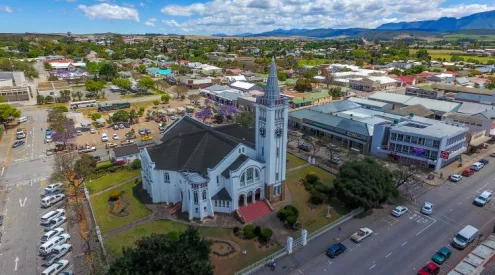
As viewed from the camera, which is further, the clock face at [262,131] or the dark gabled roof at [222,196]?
the clock face at [262,131]

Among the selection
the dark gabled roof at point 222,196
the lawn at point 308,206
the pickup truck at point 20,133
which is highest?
the dark gabled roof at point 222,196

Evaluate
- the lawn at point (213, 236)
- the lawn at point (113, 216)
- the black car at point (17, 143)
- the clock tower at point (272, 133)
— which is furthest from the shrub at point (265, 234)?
the black car at point (17, 143)

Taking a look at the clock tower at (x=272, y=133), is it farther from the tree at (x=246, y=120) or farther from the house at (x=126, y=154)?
A: the tree at (x=246, y=120)

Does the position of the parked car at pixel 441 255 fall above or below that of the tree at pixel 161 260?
below

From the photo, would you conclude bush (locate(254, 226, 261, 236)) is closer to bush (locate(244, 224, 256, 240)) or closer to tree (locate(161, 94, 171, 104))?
bush (locate(244, 224, 256, 240))

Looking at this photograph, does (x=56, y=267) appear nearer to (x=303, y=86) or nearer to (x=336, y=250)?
(x=336, y=250)

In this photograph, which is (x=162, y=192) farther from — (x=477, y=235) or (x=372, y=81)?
(x=372, y=81)

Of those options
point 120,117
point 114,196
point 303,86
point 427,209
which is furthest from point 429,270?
point 303,86
